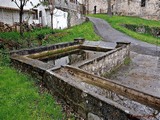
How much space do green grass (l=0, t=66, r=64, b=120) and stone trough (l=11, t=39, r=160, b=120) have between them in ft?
1.41

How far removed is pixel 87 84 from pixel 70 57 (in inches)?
205

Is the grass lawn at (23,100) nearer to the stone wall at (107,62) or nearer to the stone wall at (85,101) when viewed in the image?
the stone wall at (85,101)

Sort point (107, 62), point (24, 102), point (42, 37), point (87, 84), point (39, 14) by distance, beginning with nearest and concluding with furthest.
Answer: point (24, 102), point (87, 84), point (107, 62), point (42, 37), point (39, 14)

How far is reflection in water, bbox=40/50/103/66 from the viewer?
11330 mm

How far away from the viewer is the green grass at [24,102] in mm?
5477

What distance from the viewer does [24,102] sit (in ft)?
20.1

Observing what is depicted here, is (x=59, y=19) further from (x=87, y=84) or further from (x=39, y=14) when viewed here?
(x=87, y=84)

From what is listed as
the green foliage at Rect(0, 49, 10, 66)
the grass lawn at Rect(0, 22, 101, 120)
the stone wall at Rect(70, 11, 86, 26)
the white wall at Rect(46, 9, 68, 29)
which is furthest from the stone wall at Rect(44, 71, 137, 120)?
the stone wall at Rect(70, 11, 86, 26)

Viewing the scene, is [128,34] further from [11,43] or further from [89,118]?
[89,118]

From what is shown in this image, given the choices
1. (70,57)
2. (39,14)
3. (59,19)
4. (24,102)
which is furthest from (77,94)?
(59,19)

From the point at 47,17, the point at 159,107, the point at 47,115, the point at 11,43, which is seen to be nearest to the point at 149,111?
the point at 159,107

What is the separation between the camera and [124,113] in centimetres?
432

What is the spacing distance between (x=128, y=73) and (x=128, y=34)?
13.2 m

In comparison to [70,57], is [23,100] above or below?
below
